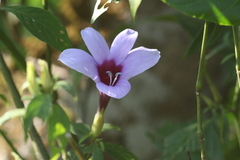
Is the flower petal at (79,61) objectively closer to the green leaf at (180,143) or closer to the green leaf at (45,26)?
the green leaf at (45,26)

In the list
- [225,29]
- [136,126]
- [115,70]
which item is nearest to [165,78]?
[136,126]

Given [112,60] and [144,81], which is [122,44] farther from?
[144,81]

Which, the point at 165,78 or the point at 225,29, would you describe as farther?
the point at 165,78

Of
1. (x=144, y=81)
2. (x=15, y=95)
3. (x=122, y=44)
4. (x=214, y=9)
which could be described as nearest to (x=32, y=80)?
(x=15, y=95)

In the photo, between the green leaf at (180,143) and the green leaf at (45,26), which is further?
the green leaf at (180,143)

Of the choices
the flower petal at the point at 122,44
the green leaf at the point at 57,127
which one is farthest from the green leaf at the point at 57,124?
the flower petal at the point at 122,44

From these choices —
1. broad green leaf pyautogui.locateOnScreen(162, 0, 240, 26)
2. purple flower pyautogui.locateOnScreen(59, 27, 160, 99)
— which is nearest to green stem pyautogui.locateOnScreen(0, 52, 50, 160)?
purple flower pyautogui.locateOnScreen(59, 27, 160, 99)

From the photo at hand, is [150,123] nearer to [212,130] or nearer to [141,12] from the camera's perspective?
[141,12]
